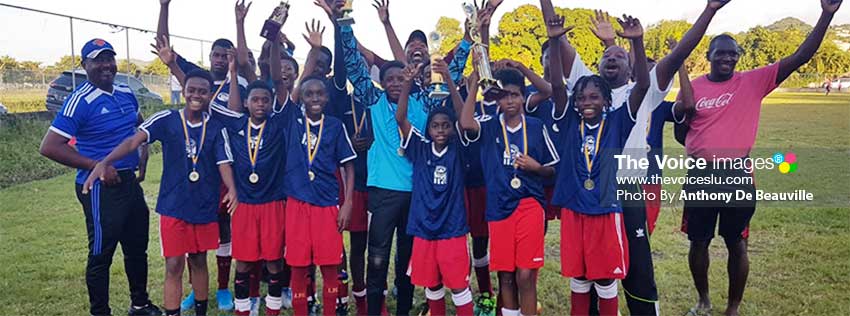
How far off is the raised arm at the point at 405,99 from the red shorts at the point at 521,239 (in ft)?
3.13

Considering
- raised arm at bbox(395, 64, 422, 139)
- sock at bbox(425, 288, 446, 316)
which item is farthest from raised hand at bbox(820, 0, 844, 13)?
sock at bbox(425, 288, 446, 316)

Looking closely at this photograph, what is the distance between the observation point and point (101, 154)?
443 cm

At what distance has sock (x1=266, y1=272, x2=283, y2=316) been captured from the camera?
4238 millimetres

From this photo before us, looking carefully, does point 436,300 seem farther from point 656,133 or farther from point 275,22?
point 275,22

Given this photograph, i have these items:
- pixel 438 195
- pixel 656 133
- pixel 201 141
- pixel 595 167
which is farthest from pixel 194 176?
pixel 656 133

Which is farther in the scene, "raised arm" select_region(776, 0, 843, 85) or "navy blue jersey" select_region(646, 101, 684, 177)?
"navy blue jersey" select_region(646, 101, 684, 177)

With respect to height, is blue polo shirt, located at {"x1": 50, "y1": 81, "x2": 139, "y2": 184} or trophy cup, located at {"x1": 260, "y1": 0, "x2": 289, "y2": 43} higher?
trophy cup, located at {"x1": 260, "y1": 0, "x2": 289, "y2": 43}

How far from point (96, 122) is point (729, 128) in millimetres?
4818

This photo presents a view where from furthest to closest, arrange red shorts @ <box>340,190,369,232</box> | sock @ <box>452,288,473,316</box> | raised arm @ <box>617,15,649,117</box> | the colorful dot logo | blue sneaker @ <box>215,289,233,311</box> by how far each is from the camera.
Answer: the colorful dot logo
blue sneaker @ <box>215,289,233,311</box>
red shorts @ <box>340,190,369,232</box>
sock @ <box>452,288,473,316</box>
raised arm @ <box>617,15,649,117</box>

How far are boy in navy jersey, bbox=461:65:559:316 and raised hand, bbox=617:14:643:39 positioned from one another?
75cm

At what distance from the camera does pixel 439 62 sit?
4055 millimetres

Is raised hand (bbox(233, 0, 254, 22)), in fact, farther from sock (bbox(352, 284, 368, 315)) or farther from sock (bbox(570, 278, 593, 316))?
sock (bbox(570, 278, 593, 316))

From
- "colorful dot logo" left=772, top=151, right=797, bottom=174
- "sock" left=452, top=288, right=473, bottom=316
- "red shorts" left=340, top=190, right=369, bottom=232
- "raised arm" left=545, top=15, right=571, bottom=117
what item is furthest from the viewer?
"colorful dot logo" left=772, top=151, right=797, bottom=174

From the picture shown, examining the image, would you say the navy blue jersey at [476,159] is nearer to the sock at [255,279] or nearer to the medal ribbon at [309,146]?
the medal ribbon at [309,146]
